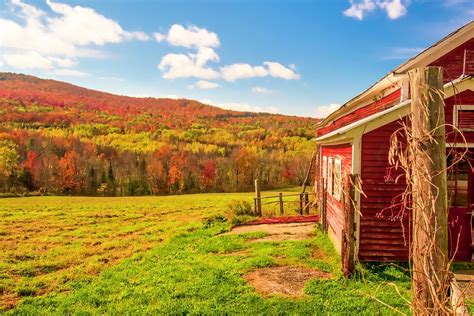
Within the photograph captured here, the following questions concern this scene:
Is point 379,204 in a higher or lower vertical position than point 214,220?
higher

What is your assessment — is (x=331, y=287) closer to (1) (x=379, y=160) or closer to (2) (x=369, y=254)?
(2) (x=369, y=254)

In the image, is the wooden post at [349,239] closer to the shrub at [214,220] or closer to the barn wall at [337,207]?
the barn wall at [337,207]

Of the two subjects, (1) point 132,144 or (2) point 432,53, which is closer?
(2) point 432,53

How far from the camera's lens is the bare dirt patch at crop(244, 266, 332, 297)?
8609 millimetres

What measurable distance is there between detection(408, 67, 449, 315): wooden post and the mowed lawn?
769mm

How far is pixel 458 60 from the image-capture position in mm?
11648

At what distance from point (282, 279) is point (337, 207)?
3.84 metres

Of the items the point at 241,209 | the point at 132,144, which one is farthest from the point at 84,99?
the point at 241,209

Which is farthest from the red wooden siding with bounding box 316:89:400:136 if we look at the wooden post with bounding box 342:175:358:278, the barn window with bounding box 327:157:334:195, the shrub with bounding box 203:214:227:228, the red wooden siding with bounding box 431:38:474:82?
the shrub with bounding box 203:214:227:228

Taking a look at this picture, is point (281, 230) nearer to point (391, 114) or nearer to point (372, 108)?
point (372, 108)

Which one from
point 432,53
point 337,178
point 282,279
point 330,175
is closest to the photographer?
point 282,279

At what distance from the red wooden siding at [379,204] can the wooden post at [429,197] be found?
7.10m

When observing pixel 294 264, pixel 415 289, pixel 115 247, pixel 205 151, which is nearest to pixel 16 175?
pixel 205 151

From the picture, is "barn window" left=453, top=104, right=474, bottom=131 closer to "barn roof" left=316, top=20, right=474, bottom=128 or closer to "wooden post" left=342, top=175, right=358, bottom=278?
"barn roof" left=316, top=20, right=474, bottom=128
